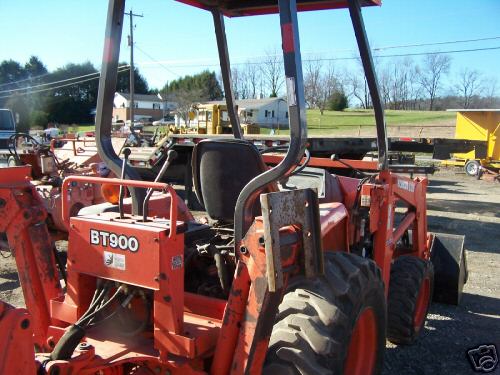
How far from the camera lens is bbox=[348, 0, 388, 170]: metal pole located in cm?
340

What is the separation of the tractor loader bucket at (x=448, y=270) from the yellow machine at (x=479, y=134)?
55.0ft

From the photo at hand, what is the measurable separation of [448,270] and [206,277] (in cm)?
339

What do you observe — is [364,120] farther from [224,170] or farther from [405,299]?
[224,170]

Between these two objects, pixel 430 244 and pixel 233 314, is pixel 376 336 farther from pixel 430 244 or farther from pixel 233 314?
pixel 430 244

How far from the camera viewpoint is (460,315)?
17.9ft

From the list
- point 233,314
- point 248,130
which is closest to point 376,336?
point 233,314

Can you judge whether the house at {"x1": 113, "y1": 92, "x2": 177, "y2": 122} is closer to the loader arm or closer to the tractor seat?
the tractor seat

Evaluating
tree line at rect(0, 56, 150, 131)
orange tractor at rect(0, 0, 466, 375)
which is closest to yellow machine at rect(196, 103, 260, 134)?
orange tractor at rect(0, 0, 466, 375)

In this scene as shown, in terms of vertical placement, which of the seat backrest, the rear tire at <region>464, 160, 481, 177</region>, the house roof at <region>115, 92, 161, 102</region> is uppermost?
the house roof at <region>115, 92, 161, 102</region>

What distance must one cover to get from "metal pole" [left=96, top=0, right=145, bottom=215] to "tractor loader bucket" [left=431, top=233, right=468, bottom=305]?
380cm

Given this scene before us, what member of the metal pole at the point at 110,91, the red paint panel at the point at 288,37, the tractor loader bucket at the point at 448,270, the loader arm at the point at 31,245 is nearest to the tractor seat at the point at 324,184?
the metal pole at the point at 110,91

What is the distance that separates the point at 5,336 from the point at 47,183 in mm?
6757

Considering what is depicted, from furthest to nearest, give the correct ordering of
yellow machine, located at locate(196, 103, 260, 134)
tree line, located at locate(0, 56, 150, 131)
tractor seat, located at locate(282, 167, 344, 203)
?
tree line, located at locate(0, 56, 150, 131), yellow machine, located at locate(196, 103, 260, 134), tractor seat, located at locate(282, 167, 344, 203)

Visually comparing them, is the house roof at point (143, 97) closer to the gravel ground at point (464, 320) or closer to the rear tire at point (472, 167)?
the rear tire at point (472, 167)
